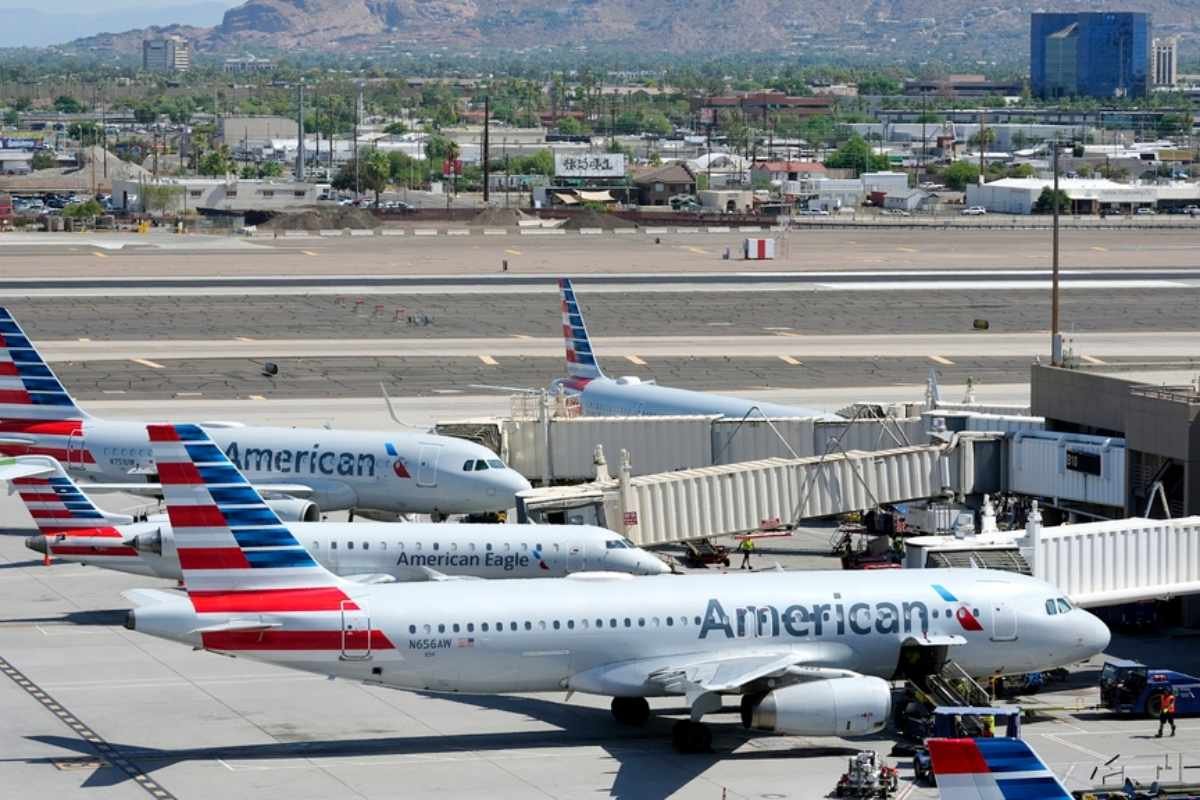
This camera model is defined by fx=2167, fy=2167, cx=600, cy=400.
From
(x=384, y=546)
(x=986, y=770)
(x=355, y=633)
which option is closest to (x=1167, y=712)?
(x=355, y=633)

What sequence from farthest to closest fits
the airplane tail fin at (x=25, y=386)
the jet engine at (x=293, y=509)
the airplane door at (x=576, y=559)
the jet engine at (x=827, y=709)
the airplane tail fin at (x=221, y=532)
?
the airplane tail fin at (x=25, y=386)
the jet engine at (x=293, y=509)
the airplane door at (x=576, y=559)
the jet engine at (x=827, y=709)
the airplane tail fin at (x=221, y=532)

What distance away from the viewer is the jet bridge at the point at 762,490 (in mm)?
62500

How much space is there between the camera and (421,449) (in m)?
71.5

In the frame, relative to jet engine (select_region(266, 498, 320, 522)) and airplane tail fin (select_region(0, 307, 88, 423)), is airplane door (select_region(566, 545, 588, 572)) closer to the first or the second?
jet engine (select_region(266, 498, 320, 522))

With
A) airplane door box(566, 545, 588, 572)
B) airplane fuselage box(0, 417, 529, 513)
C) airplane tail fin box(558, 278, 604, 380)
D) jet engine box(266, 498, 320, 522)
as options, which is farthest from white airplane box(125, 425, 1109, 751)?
airplane tail fin box(558, 278, 604, 380)

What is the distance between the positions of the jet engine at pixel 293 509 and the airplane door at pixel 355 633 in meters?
21.7

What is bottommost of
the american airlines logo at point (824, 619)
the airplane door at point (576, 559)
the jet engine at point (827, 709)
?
the jet engine at point (827, 709)

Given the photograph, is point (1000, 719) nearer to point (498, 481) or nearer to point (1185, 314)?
point (498, 481)

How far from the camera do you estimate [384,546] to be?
2283 inches

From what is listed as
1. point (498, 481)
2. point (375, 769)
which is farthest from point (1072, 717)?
point (498, 481)

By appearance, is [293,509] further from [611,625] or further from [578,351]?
[578,351]

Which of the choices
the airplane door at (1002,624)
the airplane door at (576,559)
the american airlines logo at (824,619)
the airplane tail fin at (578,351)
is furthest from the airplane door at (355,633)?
the airplane tail fin at (578,351)

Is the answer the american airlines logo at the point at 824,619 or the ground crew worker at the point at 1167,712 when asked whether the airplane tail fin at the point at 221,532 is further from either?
the ground crew worker at the point at 1167,712

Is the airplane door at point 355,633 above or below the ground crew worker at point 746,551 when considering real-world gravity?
above
